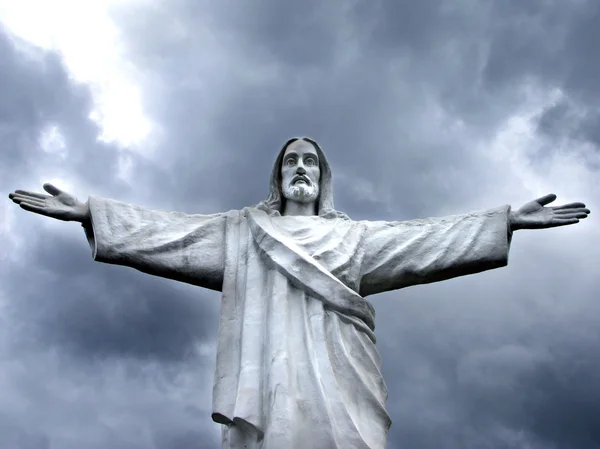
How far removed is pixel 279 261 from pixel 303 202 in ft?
5.34

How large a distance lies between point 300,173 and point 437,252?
2.19 metres

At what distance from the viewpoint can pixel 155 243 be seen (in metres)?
10.5

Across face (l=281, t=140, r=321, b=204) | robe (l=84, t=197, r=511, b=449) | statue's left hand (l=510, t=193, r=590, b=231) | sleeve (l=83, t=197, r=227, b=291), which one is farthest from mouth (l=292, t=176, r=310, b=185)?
statue's left hand (l=510, t=193, r=590, b=231)

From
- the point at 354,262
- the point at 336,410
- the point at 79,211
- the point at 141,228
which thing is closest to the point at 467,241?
the point at 354,262

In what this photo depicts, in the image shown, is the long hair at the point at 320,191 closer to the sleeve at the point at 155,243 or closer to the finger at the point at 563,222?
the sleeve at the point at 155,243

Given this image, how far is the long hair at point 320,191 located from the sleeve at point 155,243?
903mm

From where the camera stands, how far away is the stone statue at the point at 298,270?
350 inches

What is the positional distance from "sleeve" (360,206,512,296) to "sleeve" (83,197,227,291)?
1.86 m

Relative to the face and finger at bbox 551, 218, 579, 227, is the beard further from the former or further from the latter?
finger at bbox 551, 218, 579, 227

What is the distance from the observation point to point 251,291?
32.9ft

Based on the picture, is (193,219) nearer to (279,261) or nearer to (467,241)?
(279,261)

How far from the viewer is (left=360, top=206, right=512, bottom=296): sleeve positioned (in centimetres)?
1050

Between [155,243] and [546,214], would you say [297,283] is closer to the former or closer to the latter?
[155,243]

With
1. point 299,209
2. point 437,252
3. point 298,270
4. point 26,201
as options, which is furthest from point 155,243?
point 437,252
